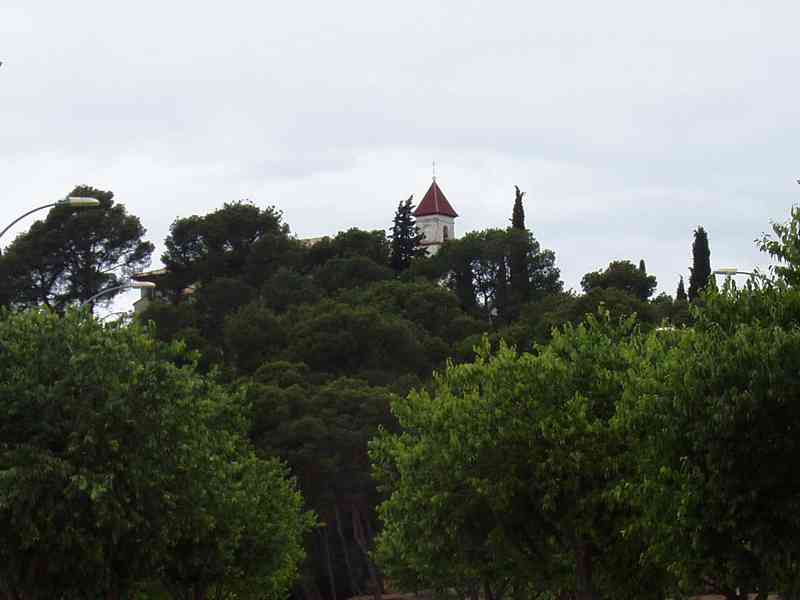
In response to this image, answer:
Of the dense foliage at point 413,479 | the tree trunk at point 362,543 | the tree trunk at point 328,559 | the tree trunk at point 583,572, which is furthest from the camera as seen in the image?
the tree trunk at point 328,559

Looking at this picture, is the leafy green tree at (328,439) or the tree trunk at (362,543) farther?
the tree trunk at (362,543)

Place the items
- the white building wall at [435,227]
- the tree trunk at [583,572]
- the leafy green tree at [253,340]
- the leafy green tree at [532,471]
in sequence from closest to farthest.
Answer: the leafy green tree at [532,471], the tree trunk at [583,572], the leafy green tree at [253,340], the white building wall at [435,227]

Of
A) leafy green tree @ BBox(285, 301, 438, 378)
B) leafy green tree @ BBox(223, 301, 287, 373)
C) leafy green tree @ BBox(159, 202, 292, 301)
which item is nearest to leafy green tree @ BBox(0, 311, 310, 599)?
leafy green tree @ BBox(285, 301, 438, 378)

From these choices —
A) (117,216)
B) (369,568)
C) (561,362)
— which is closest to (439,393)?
(561,362)

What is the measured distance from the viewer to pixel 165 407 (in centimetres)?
2947

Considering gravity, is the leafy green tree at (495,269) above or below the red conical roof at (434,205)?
below

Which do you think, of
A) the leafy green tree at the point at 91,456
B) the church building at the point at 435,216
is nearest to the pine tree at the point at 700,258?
the church building at the point at 435,216

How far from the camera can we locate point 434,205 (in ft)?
610

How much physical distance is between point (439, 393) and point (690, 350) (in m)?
15.9

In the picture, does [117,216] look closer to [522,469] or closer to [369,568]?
[369,568]

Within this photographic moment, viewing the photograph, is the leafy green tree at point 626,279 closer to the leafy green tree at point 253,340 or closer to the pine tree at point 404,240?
the pine tree at point 404,240

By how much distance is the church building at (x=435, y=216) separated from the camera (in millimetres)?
184125

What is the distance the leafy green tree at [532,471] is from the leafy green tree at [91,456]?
6.20 metres

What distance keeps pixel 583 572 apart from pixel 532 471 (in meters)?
2.78
